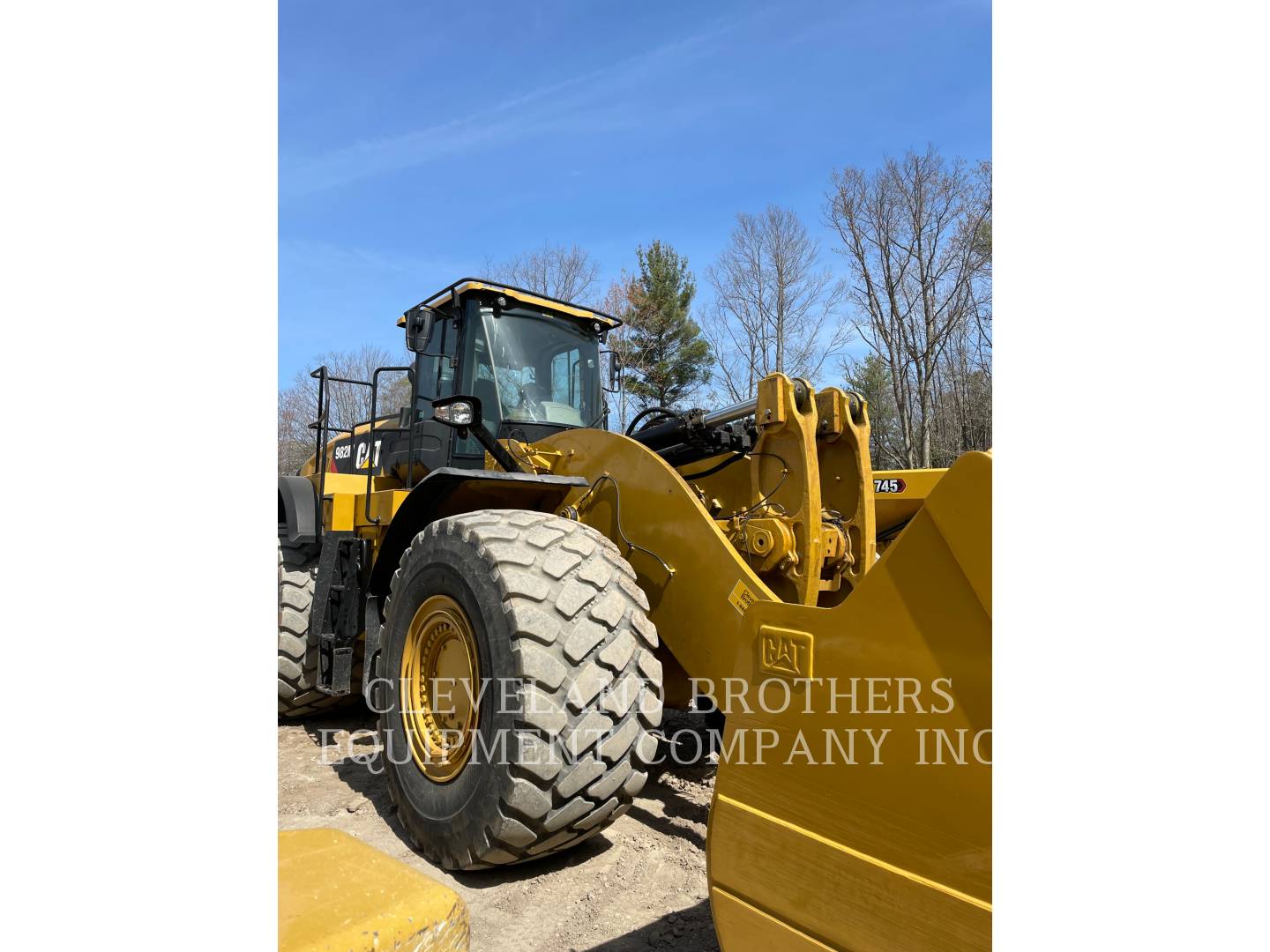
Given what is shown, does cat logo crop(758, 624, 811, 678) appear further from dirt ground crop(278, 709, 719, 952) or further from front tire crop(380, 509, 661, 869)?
dirt ground crop(278, 709, 719, 952)

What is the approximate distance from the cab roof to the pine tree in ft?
76.1

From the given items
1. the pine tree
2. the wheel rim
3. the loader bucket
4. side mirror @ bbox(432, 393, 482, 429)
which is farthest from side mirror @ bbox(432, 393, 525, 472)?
the pine tree

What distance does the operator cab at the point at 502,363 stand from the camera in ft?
17.4

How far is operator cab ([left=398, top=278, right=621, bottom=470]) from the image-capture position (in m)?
5.32

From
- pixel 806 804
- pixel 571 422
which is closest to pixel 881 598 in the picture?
pixel 806 804

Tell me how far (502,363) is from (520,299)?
460 mm

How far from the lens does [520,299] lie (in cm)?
549

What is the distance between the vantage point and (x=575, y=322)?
584cm

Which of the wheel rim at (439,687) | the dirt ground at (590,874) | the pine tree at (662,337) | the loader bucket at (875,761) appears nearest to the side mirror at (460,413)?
the wheel rim at (439,687)

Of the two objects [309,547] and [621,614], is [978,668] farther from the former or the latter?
[309,547]

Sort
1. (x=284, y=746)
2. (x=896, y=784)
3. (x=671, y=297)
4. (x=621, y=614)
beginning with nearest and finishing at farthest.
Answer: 1. (x=896, y=784)
2. (x=621, y=614)
3. (x=284, y=746)
4. (x=671, y=297)

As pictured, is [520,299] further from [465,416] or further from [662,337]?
[662,337]

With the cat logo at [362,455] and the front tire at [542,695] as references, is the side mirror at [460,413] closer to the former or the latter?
the front tire at [542,695]

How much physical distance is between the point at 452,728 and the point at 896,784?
254 cm
